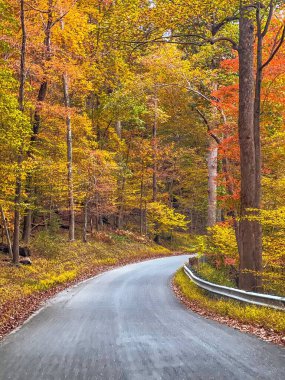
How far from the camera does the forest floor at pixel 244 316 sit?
703 cm

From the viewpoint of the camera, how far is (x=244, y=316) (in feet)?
27.0

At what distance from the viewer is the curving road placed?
484cm

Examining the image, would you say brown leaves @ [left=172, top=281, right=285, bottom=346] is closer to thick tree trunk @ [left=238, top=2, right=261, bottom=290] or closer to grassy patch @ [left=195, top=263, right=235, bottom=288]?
thick tree trunk @ [left=238, top=2, right=261, bottom=290]

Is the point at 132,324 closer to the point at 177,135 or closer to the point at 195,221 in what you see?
the point at 177,135

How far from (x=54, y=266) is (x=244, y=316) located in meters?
11.9

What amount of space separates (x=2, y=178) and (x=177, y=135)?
2801cm

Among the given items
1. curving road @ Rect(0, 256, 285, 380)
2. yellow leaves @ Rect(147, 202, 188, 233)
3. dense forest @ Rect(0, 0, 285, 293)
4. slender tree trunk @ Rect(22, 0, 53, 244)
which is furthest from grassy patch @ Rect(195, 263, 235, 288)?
yellow leaves @ Rect(147, 202, 188, 233)

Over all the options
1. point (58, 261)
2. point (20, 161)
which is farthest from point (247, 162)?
point (58, 261)

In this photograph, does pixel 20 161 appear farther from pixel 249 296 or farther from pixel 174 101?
pixel 174 101

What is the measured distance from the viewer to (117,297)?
12633mm

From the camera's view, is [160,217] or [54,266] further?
[160,217]

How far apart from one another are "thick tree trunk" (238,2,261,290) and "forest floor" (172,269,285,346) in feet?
4.30

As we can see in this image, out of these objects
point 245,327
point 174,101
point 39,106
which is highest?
point 174,101

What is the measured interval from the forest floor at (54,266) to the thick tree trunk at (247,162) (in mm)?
6523
